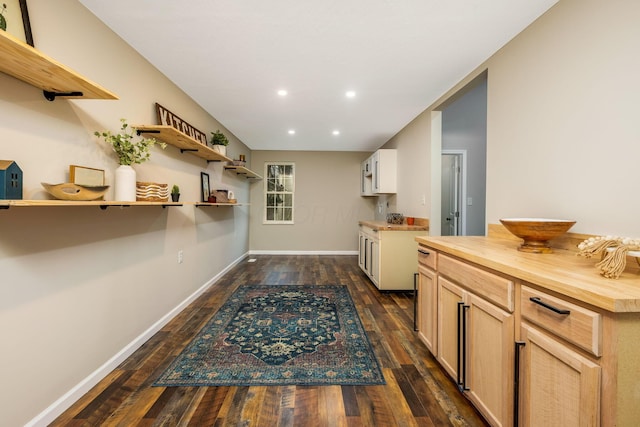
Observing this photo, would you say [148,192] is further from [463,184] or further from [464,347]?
[463,184]

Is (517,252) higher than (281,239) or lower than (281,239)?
higher

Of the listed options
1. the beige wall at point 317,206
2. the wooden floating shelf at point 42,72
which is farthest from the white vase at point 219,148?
the beige wall at point 317,206

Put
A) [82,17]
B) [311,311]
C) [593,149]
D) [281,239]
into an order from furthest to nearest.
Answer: [281,239], [311,311], [82,17], [593,149]

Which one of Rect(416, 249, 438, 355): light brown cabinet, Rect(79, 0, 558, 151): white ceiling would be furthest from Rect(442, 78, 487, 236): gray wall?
Rect(416, 249, 438, 355): light brown cabinet

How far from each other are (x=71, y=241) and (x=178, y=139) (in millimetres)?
1269

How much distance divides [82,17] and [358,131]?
3695mm

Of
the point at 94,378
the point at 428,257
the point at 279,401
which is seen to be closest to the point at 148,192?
the point at 94,378

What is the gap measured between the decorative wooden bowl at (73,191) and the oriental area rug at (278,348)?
1.22 metres

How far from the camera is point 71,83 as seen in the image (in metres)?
1.38

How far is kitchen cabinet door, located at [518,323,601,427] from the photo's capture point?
2.87 feet

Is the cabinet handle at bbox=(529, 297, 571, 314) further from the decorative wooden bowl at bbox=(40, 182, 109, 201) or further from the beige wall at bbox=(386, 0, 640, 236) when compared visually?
the decorative wooden bowl at bbox=(40, 182, 109, 201)

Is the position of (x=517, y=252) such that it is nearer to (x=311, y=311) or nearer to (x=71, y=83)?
(x=311, y=311)

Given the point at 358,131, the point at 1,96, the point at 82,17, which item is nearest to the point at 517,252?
the point at 1,96

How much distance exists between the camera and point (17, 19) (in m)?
1.34
